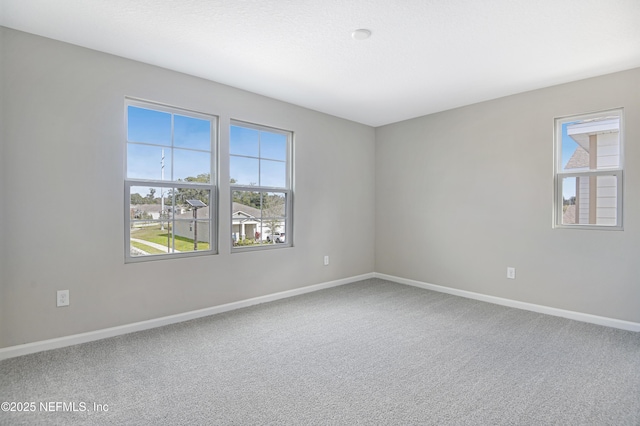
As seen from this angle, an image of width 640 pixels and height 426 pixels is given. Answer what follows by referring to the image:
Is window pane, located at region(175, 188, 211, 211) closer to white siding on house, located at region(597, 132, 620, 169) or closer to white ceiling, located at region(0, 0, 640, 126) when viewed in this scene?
white ceiling, located at region(0, 0, 640, 126)

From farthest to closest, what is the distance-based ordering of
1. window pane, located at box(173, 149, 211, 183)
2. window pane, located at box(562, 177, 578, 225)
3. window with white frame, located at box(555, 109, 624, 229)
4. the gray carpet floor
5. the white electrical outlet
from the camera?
window pane, located at box(562, 177, 578, 225)
window pane, located at box(173, 149, 211, 183)
window with white frame, located at box(555, 109, 624, 229)
the white electrical outlet
the gray carpet floor

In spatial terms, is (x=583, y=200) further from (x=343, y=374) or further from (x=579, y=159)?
(x=343, y=374)

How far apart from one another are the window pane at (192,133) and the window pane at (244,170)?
34cm

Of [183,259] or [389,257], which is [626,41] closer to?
[389,257]

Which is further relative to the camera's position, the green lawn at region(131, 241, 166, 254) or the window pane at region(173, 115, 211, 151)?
the window pane at region(173, 115, 211, 151)

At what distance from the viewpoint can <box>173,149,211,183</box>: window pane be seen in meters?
3.35

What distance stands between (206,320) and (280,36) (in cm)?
270

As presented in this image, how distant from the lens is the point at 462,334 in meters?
2.99

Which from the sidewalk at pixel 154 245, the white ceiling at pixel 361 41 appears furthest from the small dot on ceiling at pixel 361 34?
the sidewalk at pixel 154 245

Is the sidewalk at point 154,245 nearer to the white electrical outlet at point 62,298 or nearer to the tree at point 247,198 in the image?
the white electrical outlet at point 62,298

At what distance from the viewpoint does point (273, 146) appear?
13.7 ft

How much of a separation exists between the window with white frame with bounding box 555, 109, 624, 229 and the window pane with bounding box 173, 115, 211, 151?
376cm

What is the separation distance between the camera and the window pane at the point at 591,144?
10.7 ft

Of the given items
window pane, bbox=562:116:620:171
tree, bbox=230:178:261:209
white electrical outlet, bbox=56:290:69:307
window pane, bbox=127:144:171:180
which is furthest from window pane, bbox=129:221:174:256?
window pane, bbox=562:116:620:171
